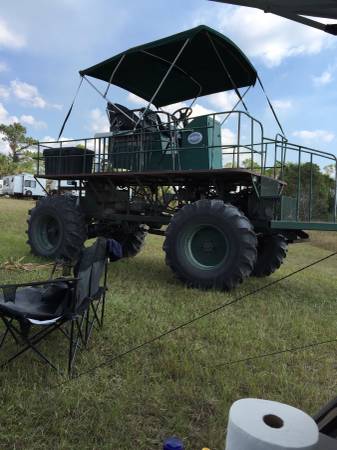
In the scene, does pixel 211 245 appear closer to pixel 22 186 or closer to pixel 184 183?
pixel 184 183

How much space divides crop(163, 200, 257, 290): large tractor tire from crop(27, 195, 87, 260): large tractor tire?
2117mm

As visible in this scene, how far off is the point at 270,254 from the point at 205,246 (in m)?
1.68

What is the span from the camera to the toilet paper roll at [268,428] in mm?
1446

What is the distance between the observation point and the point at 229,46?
706cm

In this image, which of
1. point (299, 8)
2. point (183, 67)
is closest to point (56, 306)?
point (299, 8)

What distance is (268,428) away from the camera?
1.50 metres

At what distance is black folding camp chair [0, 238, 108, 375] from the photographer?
3100 mm

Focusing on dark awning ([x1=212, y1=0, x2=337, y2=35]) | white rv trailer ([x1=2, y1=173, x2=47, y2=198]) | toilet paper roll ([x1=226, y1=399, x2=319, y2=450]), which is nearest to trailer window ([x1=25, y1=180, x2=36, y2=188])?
white rv trailer ([x1=2, y1=173, x2=47, y2=198])

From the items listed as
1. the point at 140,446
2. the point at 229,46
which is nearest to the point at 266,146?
the point at 229,46

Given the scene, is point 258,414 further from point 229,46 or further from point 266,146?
point 229,46

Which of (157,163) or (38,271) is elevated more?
(157,163)

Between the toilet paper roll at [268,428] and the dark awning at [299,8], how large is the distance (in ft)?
4.96

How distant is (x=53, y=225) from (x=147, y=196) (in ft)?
6.17

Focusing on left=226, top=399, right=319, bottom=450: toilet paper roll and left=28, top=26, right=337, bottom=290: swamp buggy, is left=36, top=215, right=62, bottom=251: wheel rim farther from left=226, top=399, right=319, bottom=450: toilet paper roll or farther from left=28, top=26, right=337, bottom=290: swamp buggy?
left=226, top=399, right=319, bottom=450: toilet paper roll
